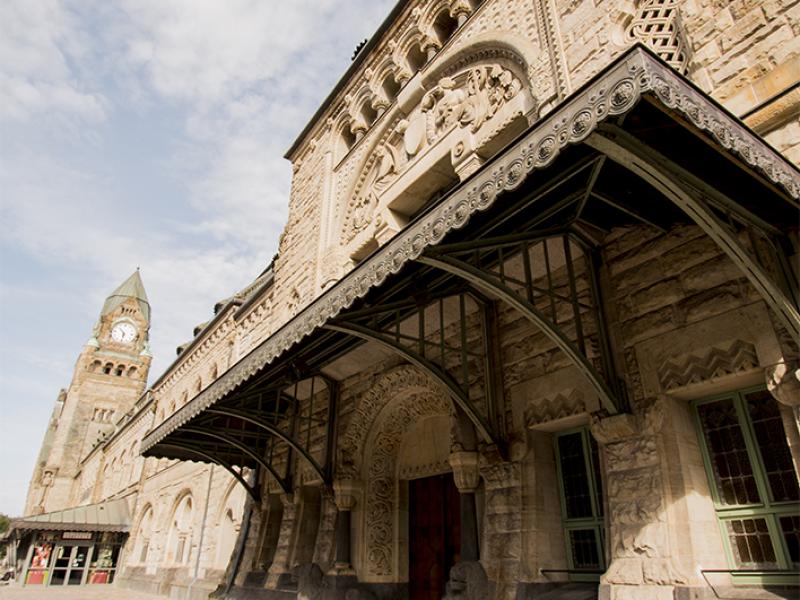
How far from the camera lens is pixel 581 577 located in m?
5.42

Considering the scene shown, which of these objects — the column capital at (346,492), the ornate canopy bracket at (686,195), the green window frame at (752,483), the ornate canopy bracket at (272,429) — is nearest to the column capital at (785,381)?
the ornate canopy bracket at (686,195)

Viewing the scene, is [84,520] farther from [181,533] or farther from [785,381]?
[785,381]

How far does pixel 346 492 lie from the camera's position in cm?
863

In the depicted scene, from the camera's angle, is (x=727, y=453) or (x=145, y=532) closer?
(x=727, y=453)

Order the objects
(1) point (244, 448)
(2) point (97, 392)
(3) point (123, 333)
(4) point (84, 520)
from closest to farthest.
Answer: (1) point (244, 448)
(4) point (84, 520)
(2) point (97, 392)
(3) point (123, 333)

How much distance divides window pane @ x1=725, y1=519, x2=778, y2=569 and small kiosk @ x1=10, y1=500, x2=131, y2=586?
27.8 metres

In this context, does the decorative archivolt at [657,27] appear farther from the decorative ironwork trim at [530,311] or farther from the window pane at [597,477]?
the window pane at [597,477]

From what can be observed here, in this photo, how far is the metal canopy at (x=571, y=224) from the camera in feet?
10.7

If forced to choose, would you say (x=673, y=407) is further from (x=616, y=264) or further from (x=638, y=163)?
(x=638, y=163)

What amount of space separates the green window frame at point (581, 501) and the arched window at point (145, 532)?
2208cm

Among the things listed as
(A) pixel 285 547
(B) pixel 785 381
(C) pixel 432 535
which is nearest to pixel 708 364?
(B) pixel 785 381

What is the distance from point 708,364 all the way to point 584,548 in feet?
7.69

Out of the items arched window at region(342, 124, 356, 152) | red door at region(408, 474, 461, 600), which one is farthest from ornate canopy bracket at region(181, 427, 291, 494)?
arched window at region(342, 124, 356, 152)

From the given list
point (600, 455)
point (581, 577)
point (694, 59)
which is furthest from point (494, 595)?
point (694, 59)
